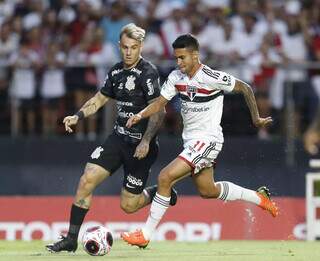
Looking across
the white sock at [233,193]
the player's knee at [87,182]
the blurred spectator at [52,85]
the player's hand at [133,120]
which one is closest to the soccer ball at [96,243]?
the player's knee at [87,182]

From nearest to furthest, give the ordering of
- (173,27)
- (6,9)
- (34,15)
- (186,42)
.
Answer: (186,42) < (173,27) < (34,15) < (6,9)

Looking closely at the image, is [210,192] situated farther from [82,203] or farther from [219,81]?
[82,203]

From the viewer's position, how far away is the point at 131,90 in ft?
40.4

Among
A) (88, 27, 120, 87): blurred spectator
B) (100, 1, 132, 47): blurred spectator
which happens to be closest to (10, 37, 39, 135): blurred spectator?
(88, 27, 120, 87): blurred spectator

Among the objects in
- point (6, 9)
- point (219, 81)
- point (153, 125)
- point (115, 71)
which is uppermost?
point (6, 9)

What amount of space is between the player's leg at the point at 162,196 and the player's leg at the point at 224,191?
358 mm

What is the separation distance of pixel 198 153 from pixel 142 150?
621 millimetres

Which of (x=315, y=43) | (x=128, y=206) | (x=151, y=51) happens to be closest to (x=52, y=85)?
(x=151, y=51)

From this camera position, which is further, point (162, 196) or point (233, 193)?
point (233, 193)

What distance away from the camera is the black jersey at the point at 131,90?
12297 mm

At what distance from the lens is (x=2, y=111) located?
Answer: 18000mm

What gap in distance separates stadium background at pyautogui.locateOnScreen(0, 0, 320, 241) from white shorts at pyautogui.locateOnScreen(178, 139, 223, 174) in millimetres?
3894

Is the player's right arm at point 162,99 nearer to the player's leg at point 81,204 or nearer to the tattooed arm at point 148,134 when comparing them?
the tattooed arm at point 148,134

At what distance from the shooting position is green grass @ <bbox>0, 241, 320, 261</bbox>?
11227 millimetres
